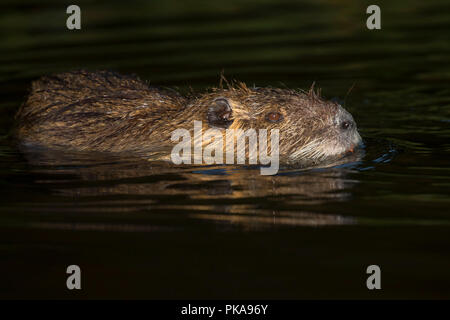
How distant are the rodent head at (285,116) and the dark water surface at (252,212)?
35cm

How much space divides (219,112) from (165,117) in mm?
499

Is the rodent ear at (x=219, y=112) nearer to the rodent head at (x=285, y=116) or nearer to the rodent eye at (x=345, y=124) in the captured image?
the rodent head at (x=285, y=116)

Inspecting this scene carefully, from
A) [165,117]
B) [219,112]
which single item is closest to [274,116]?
[219,112]

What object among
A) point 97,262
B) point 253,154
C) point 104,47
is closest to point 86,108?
point 253,154

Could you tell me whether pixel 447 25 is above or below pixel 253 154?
above

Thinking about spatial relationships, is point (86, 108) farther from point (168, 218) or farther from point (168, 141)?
point (168, 218)

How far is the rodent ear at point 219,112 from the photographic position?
654 cm

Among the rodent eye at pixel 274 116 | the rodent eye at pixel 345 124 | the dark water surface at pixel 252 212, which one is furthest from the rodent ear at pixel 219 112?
the rodent eye at pixel 345 124

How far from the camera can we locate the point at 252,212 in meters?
5.18

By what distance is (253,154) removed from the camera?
21.5 ft

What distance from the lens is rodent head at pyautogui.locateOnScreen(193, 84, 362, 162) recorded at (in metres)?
6.48
